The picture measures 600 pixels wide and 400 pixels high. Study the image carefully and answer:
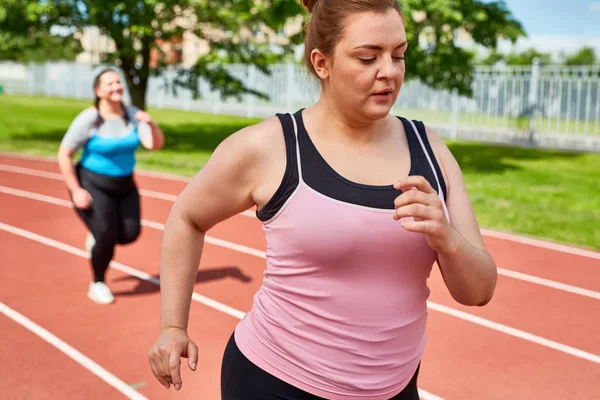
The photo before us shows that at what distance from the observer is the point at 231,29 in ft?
66.4

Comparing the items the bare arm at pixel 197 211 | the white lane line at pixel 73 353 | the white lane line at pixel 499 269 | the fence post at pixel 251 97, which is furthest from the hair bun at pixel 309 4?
the fence post at pixel 251 97

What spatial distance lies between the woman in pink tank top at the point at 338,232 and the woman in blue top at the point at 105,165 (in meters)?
4.34

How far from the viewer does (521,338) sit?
19.0 ft

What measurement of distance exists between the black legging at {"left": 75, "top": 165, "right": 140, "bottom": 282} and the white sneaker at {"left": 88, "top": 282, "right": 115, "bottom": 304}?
0.06 metres

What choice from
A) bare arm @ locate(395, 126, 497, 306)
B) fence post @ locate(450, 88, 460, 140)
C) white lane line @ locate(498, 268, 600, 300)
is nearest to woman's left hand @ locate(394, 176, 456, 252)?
bare arm @ locate(395, 126, 497, 306)

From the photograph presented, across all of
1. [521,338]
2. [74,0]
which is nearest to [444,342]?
[521,338]

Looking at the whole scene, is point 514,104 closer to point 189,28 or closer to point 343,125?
point 189,28

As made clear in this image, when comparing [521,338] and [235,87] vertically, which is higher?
[235,87]

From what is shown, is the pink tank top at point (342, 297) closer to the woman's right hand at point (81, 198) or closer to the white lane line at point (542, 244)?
the woman's right hand at point (81, 198)

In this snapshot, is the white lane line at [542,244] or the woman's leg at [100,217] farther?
the white lane line at [542,244]

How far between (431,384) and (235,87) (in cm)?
1723

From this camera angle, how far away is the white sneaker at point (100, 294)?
21.1ft

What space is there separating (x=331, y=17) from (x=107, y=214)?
471cm

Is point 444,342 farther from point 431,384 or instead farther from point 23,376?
point 23,376
